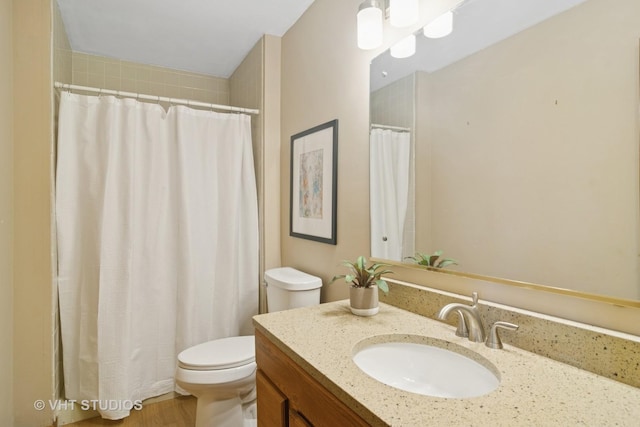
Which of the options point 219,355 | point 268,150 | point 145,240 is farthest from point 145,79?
point 219,355

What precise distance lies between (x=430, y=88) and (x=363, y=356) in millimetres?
968

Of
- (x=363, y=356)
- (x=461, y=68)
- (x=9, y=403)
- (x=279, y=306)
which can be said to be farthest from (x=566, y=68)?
(x=9, y=403)

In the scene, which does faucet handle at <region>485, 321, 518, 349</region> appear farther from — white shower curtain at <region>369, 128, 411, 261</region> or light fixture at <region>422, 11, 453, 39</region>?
light fixture at <region>422, 11, 453, 39</region>

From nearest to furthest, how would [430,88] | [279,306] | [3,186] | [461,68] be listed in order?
[461,68]
[430,88]
[3,186]
[279,306]

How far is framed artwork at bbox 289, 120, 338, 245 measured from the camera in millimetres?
1771

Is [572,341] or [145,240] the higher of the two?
[145,240]

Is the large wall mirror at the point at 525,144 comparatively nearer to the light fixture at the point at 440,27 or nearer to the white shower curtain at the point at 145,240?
the light fixture at the point at 440,27

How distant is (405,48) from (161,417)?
2.40m

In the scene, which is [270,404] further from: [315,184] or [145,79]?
[145,79]

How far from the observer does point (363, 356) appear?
988mm

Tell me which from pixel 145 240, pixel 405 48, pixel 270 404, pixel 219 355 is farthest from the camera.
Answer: pixel 145 240

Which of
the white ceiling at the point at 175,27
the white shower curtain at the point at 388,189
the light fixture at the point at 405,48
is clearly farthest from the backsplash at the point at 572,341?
the white ceiling at the point at 175,27

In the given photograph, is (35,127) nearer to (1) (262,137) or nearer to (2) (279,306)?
(1) (262,137)

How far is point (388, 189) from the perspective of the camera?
4.66 feet
